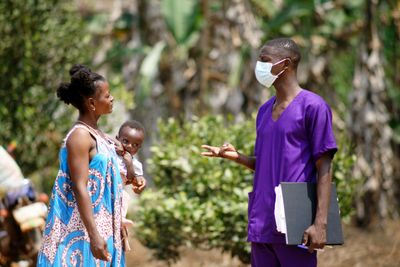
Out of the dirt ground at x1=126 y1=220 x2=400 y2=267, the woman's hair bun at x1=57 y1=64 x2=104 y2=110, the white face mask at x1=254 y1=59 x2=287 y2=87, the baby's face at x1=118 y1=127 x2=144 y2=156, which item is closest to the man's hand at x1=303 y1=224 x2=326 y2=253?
the white face mask at x1=254 y1=59 x2=287 y2=87

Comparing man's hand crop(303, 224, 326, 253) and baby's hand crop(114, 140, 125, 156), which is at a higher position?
baby's hand crop(114, 140, 125, 156)

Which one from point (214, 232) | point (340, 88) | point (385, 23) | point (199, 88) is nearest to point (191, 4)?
point (199, 88)

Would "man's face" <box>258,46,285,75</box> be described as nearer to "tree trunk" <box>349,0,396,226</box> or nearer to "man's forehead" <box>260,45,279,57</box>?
"man's forehead" <box>260,45,279,57</box>

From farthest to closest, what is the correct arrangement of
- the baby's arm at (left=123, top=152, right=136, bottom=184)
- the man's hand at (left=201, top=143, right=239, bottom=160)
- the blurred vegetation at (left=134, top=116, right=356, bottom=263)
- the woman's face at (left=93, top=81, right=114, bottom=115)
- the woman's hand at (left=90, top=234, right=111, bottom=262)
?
the blurred vegetation at (left=134, top=116, right=356, bottom=263), the man's hand at (left=201, top=143, right=239, bottom=160), the baby's arm at (left=123, top=152, right=136, bottom=184), the woman's face at (left=93, top=81, right=114, bottom=115), the woman's hand at (left=90, top=234, right=111, bottom=262)

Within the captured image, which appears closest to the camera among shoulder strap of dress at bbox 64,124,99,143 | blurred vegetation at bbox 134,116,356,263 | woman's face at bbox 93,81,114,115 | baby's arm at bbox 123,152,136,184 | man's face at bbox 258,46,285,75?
shoulder strap of dress at bbox 64,124,99,143

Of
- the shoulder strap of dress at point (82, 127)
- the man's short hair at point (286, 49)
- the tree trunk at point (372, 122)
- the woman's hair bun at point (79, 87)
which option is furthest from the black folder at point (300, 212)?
the tree trunk at point (372, 122)

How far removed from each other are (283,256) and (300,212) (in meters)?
0.26

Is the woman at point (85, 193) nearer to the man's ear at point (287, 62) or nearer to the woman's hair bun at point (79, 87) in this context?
the woman's hair bun at point (79, 87)

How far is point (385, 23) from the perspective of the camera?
11289 millimetres

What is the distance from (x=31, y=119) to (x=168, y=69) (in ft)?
18.1

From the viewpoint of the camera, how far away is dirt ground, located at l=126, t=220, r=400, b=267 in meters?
8.52

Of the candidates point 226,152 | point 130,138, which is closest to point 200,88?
point 226,152

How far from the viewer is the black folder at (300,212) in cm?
399

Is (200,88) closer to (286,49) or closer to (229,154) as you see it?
(229,154)
